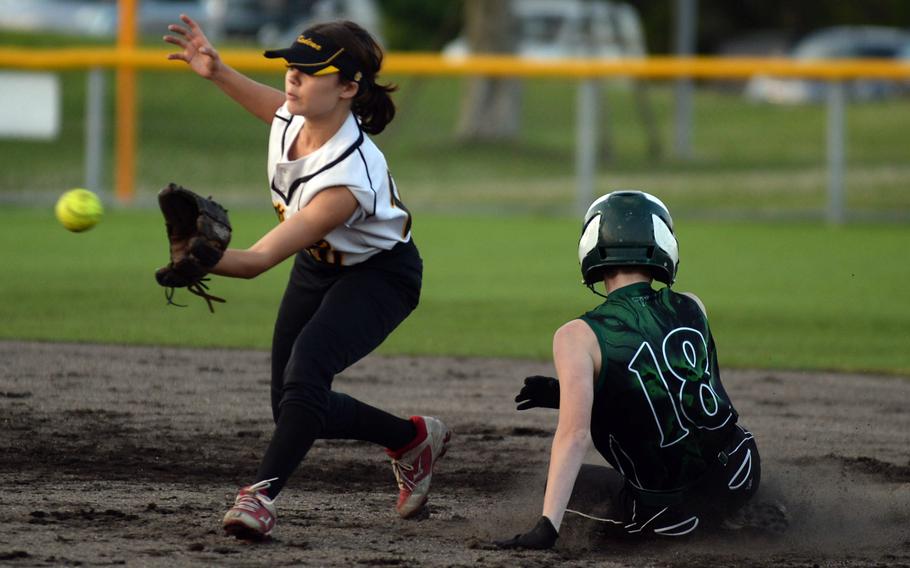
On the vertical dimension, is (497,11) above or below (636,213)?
below

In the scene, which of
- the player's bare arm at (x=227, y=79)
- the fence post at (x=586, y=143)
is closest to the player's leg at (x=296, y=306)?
the player's bare arm at (x=227, y=79)

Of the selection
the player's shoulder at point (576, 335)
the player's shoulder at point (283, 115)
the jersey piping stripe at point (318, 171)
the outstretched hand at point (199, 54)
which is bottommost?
the player's shoulder at point (576, 335)

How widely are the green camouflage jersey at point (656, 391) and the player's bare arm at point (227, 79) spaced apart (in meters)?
1.52

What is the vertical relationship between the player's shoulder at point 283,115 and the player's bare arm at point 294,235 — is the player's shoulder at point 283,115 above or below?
above

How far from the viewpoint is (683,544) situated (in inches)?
169

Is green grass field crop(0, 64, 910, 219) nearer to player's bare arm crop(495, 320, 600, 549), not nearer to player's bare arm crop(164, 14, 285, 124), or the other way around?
player's bare arm crop(164, 14, 285, 124)

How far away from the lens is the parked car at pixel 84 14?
3111 centimetres

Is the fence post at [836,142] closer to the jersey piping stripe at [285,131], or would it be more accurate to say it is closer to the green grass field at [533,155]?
the green grass field at [533,155]

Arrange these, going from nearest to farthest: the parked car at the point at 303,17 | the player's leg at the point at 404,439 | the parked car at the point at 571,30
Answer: the player's leg at the point at 404,439 < the parked car at the point at 303,17 < the parked car at the point at 571,30

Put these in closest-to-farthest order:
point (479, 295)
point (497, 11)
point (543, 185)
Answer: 1. point (479, 295)
2. point (543, 185)
3. point (497, 11)

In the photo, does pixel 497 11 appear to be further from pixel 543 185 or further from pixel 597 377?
pixel 597 377

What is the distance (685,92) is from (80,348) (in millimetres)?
13392

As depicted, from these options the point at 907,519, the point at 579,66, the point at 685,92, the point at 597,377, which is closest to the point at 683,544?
the point at 597,377

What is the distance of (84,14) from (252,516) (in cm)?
3226
